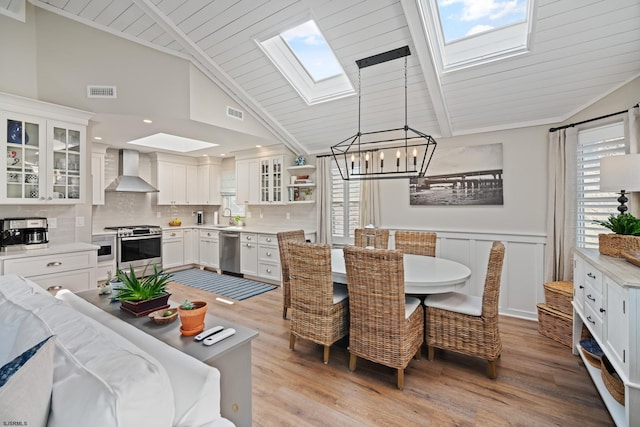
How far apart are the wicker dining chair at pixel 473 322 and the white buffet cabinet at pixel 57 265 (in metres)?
3.53

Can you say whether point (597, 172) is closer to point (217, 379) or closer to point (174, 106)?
point (217, 379)

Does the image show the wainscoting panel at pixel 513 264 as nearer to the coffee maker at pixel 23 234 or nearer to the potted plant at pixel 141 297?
the potted plant at pixel 141 297

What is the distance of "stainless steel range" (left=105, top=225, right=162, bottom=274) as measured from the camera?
5102mm

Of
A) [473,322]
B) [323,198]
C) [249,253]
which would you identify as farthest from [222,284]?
[473,322]

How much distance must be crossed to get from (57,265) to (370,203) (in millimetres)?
3858

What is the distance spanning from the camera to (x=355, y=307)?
2439 mm

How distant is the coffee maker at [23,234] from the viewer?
9.66 feet

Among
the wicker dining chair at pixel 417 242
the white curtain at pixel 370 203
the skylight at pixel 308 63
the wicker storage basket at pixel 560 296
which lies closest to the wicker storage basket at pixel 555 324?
the wicker storage basket at pixel 560 296

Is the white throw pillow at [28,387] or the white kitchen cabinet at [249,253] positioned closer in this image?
the white throw pillow at [28,387]

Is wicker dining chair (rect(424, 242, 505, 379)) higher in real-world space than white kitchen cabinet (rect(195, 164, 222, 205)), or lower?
lower

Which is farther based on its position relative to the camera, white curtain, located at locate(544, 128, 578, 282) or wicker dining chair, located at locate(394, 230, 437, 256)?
wicker dining chair, located at locate(394, 230, 437, 256)

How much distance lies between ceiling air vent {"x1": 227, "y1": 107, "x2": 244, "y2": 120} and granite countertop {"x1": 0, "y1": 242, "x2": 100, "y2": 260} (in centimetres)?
243

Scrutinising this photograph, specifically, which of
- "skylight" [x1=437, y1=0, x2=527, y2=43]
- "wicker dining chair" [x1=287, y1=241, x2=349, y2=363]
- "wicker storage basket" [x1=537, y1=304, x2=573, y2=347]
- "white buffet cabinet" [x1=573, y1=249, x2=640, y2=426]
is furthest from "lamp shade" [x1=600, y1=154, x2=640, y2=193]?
"wicker dining chair" [x1=287, y1=241, x2=349, y2=363]

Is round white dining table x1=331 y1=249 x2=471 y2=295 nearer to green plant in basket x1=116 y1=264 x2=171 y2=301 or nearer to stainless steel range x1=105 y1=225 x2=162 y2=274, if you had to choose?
green plant in basket x1=116 y1=264 x2=171 y2=301
